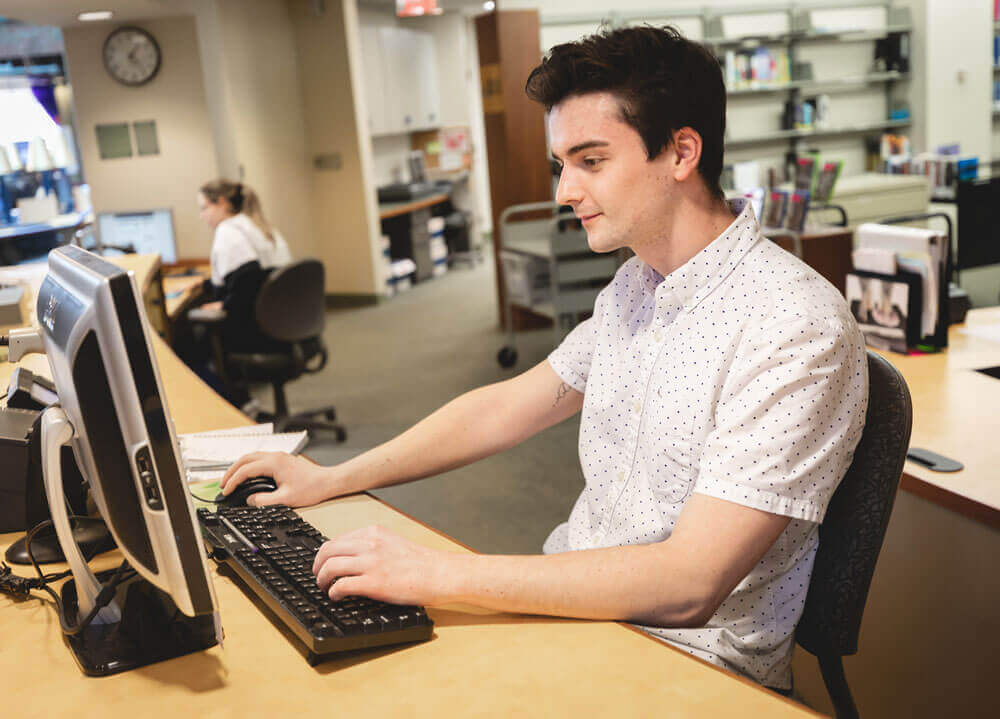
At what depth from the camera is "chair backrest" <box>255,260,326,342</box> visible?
4117 millimetres

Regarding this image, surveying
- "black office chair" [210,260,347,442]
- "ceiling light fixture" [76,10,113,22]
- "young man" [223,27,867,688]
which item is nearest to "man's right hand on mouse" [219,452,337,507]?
"young man" [223,27,867,688]

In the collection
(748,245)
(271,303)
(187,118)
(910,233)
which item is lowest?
(271,303)

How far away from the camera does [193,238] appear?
7.12 m

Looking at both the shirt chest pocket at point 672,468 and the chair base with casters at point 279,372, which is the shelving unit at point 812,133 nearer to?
the chair base with casters at point 279,372

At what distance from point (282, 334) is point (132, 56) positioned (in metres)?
3.86

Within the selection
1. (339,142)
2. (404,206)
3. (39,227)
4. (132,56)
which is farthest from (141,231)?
(404,206)

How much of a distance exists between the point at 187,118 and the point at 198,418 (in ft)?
18.7

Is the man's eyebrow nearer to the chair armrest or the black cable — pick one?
the black cable

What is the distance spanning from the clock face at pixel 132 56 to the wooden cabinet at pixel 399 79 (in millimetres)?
1900

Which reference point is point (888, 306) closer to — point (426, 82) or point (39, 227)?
point (39, 227)

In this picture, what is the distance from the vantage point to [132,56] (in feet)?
22.6

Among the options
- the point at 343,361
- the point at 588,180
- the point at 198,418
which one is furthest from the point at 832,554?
the point at 343,361

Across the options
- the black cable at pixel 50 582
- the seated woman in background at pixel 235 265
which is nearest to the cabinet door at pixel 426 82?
the seated woman in background at pixel 235 265

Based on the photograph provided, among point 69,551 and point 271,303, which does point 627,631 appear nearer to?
point 69,551
